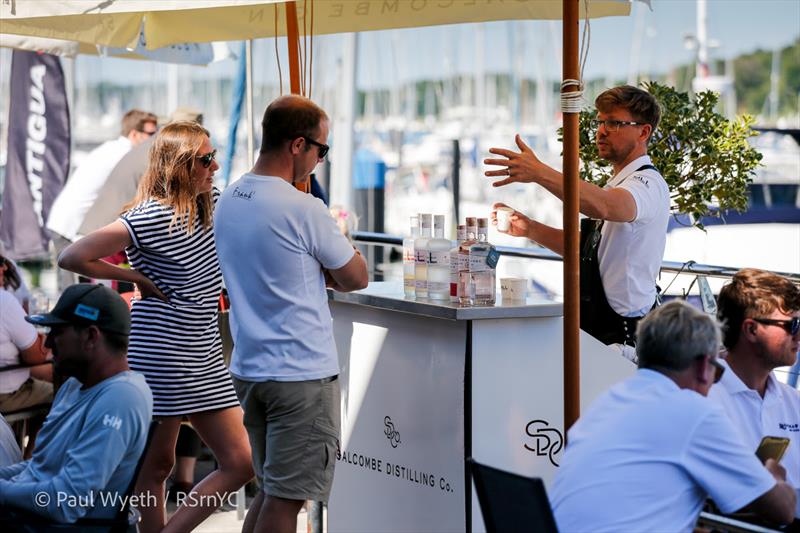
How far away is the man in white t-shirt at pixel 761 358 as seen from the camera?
11.1 feet

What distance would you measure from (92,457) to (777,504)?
6.00 feet

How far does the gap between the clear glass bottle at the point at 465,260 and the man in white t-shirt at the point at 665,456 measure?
1401 millimetres

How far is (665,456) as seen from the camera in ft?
8.35

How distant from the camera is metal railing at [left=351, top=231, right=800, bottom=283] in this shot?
516 centimetres

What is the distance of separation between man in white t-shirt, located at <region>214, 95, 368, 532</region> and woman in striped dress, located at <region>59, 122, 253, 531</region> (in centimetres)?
58

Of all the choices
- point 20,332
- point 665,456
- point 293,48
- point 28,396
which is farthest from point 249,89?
point 665,456

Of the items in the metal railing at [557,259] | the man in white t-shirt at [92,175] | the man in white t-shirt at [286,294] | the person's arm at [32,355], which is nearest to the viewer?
the man in white t-shirt at [286,294]

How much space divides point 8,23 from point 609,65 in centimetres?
3138

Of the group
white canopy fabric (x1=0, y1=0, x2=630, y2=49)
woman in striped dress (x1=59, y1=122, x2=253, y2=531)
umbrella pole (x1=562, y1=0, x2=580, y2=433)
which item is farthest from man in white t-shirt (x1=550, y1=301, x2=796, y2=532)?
white canopy fabric (x1=0, y1=0, x2=630, y2=49)

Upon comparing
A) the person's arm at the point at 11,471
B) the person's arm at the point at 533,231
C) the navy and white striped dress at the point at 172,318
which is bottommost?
the person's arm at the point at 11,471

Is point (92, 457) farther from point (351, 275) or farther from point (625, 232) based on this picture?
point (625, 232)

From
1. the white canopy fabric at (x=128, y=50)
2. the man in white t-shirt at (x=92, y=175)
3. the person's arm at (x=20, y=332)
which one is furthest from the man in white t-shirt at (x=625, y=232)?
the man in white t-shirt at (x=92, y=175)

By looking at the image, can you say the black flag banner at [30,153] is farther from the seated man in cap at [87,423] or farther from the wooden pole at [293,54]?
the seated man in cap at [87,423]

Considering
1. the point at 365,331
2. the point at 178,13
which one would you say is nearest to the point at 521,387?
the point at 365,331
